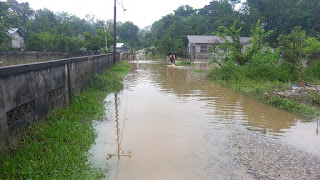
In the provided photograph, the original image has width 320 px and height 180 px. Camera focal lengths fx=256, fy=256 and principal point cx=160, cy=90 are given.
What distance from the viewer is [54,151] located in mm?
4426

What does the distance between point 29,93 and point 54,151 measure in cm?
141

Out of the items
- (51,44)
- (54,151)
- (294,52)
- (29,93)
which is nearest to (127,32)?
(51,44)

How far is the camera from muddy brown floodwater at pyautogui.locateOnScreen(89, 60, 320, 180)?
423 centimetres

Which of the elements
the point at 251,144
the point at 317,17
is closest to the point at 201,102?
the point at 251,144

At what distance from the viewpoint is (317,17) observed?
51406mm

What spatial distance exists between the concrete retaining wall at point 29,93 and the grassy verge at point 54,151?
0.22m

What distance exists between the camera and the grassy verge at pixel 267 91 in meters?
8.07

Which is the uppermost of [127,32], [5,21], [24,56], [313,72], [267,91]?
[127,32]

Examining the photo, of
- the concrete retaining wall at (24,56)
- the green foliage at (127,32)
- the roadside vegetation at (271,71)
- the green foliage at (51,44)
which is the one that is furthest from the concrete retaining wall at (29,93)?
the green foliage at (127,32)

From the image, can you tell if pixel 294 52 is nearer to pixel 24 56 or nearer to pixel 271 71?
pixel 271 71

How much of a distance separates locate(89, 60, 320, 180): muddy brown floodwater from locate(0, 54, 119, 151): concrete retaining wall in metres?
1.32

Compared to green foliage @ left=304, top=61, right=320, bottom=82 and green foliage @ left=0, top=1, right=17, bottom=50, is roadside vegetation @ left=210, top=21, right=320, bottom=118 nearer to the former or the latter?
green foliage @ left=304, top=61, right=320, bottom=82

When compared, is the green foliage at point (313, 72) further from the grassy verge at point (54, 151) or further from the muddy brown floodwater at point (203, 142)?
the grassy verge at point (54, 151)

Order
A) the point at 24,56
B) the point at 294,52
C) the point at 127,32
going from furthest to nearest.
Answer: the point at 127,32 → the point at 24,56 → the point at 294,52
